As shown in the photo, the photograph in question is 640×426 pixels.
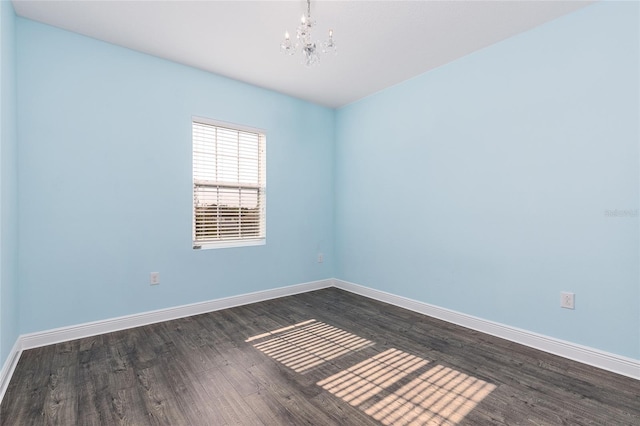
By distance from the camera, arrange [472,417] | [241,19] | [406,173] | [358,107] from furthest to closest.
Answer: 1. [358,107]
2. [406,173]
3. [241,19]
4. [472,417]

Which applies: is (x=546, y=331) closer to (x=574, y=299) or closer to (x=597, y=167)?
(x=574, y=299)

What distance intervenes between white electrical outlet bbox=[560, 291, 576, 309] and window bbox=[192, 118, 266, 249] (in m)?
3.03

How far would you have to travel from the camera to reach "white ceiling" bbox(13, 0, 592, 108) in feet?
7.34

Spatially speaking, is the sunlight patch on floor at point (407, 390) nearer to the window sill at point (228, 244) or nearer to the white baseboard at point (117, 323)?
the white baseboard at point (117, 323)

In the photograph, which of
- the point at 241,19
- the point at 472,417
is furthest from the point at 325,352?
the point at 241,19

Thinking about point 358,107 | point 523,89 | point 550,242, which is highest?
point 358,107

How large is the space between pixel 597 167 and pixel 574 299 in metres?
1.01

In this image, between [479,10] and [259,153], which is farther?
[259,153]

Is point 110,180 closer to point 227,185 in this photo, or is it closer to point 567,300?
point 227,185

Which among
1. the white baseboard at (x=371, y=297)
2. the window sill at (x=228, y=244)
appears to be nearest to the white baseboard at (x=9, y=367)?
the white baseboard at (x=371, y=297)

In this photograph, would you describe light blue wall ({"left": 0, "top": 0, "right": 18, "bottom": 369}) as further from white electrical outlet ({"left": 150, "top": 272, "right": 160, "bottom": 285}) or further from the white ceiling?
white electrical outlet ({"left": 150, "top": 272, "right": 160, "bottom": 285})

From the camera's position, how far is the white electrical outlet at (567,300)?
90.0 inches

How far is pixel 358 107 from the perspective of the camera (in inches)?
162

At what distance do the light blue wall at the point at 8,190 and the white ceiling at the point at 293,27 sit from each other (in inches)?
16.4
